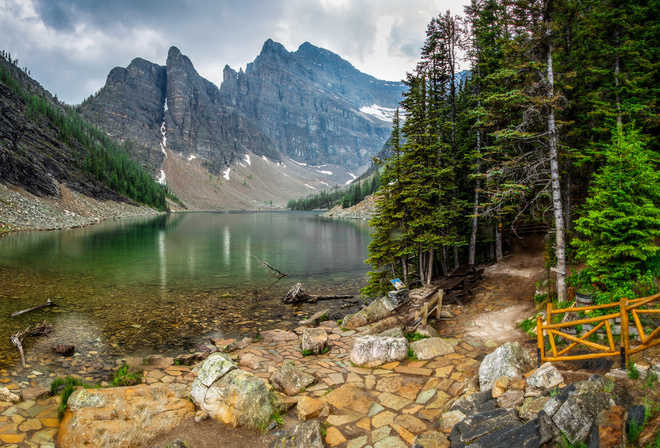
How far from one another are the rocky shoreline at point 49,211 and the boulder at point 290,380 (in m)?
62.5

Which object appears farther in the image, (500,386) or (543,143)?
(543,143)

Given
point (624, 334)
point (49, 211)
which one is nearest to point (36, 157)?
point (49, 211)

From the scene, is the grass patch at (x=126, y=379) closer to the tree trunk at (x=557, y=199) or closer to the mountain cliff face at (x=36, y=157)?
the tree trunk at (x=557, y=199)

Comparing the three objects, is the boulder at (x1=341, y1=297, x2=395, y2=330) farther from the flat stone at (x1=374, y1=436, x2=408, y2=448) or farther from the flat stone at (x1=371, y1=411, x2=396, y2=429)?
the flat stone at (x1=374, y1=436, x2=408, y2=448)

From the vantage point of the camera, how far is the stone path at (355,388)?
20.6 feet

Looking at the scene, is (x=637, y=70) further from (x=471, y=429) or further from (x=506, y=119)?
(x=471, y=429)

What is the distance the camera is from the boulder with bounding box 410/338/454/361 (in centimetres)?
965

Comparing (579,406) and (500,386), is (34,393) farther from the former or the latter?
(579,406)

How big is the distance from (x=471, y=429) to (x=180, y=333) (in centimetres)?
1251

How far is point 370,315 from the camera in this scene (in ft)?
46.5

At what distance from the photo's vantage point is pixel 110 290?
2080 centimetres

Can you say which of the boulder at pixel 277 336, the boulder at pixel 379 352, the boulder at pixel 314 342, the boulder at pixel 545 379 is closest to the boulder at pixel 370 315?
the boulder at pixel 277 336

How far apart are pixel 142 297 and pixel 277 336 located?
36.0 feet

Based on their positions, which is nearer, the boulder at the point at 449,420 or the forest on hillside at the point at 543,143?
the boulder at the point at 449,420
